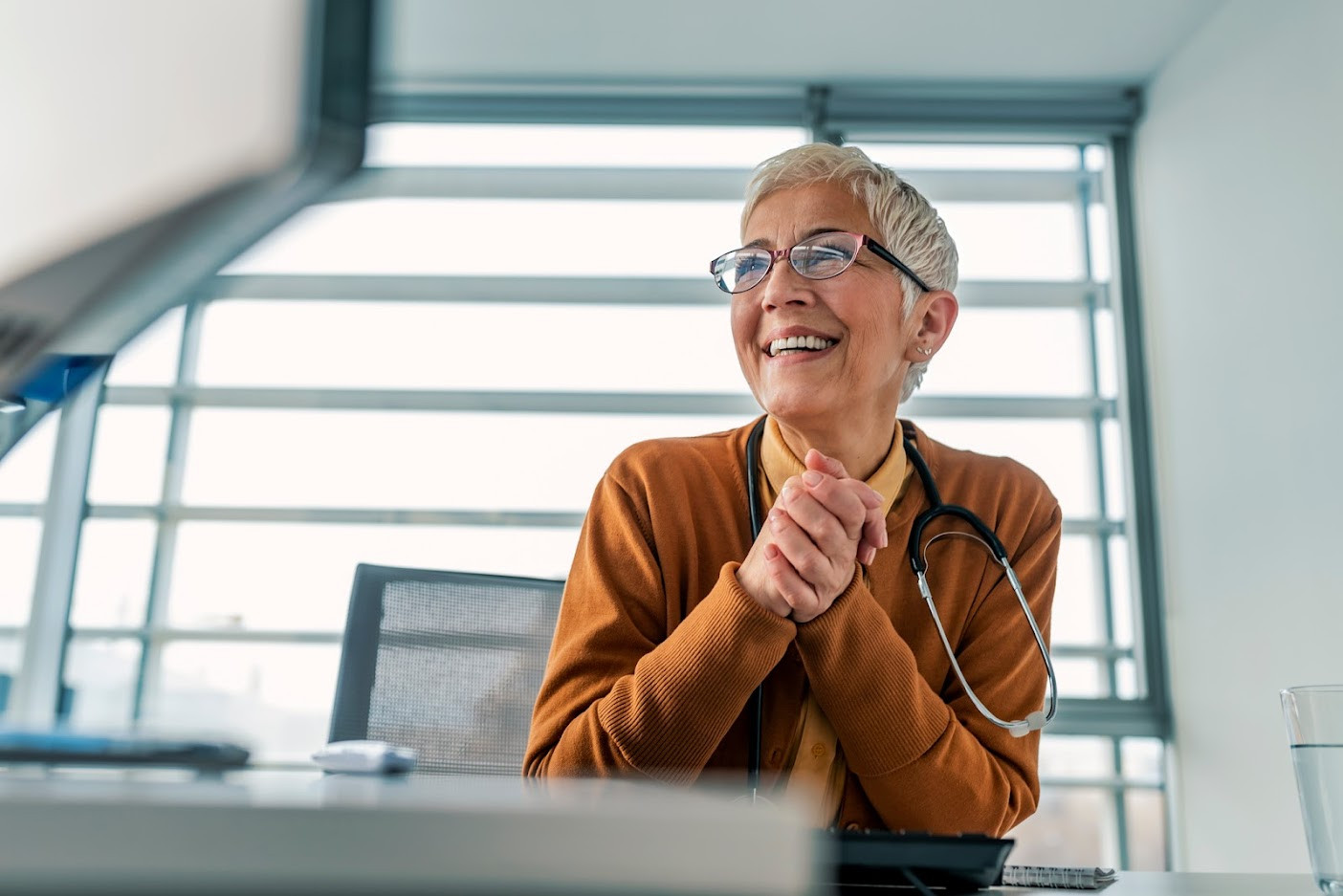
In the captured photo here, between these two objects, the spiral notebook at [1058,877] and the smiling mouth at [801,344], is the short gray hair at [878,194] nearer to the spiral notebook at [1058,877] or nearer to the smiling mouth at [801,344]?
the smiling mouth at [801,344]

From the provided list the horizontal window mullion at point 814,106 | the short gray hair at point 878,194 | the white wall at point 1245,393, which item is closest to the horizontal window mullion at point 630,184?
the horizontal window mullion at point 814,106

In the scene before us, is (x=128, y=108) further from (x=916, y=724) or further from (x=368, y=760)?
(x=916, y=724)

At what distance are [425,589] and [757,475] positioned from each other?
0.58m

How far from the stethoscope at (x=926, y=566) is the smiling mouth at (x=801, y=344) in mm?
129

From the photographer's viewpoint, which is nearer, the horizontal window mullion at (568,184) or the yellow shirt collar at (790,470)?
the yellow shirt collar at (790,470)

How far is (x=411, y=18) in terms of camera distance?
144 inches

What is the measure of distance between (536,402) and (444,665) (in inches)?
89.3

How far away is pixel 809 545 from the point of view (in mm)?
1217

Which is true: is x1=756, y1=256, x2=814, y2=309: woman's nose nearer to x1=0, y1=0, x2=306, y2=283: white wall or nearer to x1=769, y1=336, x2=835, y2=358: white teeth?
x1=769, y1=336, x2=835, y2=358: white teeth

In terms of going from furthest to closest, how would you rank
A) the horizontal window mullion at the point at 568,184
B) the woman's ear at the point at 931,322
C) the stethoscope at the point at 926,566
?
1. the horizontal window mullion at the point at 568,184
2. the woman's ear at the point at 931,322
3. the stethoscope at the point at 926,566

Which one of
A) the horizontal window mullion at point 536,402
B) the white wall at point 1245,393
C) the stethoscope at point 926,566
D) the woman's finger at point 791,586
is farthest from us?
the horizontal window mullion at point 536,402

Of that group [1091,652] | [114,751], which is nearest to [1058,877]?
[114,751]

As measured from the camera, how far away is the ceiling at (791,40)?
3.62m

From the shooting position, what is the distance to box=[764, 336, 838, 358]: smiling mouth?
164 cm
